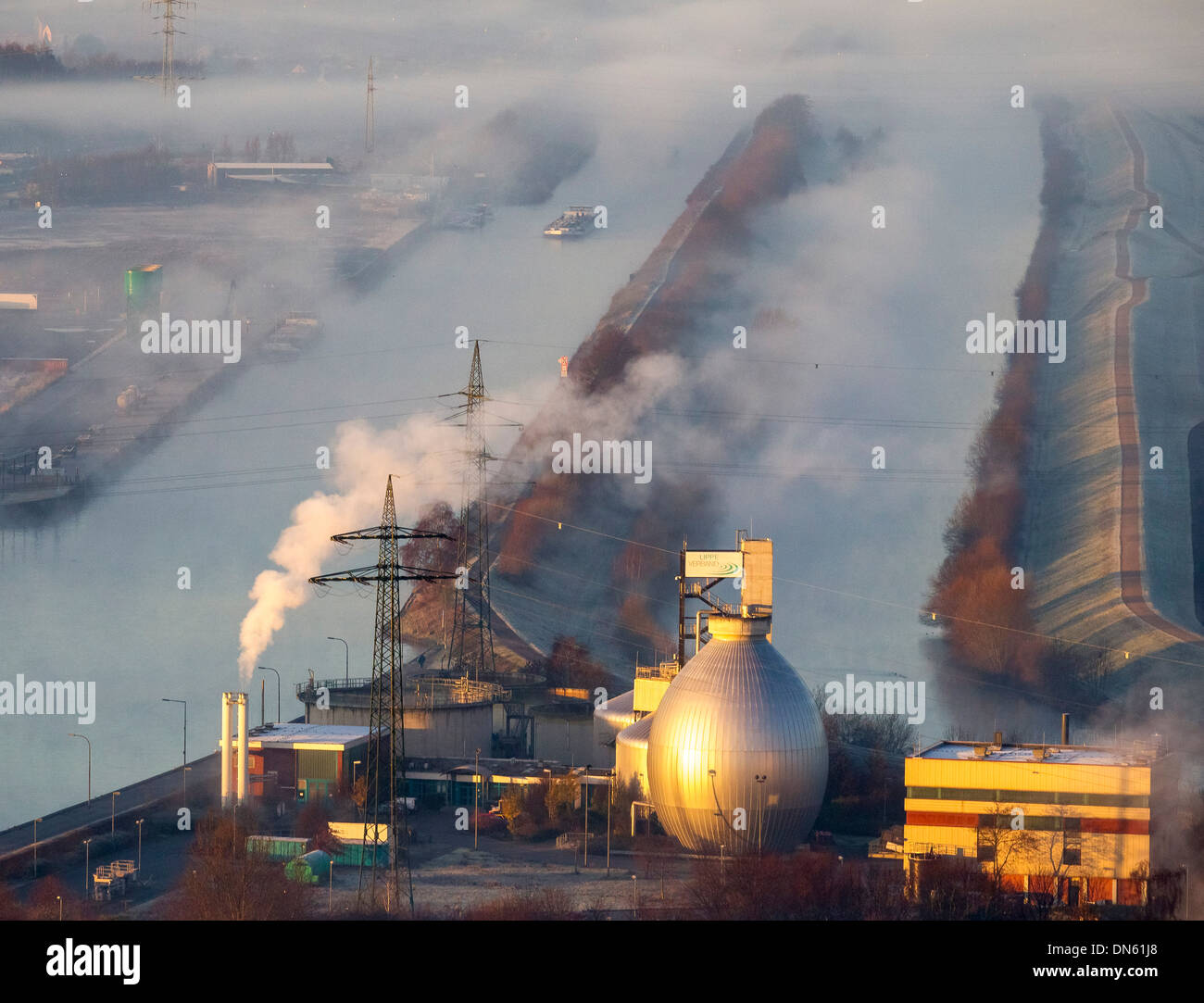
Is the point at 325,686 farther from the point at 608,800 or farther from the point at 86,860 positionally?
the point at 86,860

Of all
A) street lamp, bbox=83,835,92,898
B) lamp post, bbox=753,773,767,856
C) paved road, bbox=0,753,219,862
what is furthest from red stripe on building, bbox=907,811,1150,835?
paved road, bbox=0,753,219,862

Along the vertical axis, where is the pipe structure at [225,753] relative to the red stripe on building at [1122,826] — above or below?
above

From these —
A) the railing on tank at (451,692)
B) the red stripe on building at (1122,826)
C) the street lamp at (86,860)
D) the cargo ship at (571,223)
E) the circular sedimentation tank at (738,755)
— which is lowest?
the street lamp at (86,860)

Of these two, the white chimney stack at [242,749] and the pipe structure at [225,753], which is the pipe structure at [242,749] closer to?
the white chimney stack at [242,749]

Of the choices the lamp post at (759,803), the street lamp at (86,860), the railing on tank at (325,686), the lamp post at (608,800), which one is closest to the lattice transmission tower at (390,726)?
the lamp post at (608,800)

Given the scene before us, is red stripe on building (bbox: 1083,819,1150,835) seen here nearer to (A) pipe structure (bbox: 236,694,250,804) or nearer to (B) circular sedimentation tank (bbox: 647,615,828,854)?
(B) circular sedimentation tank (bbox: 647,615,828,854)
